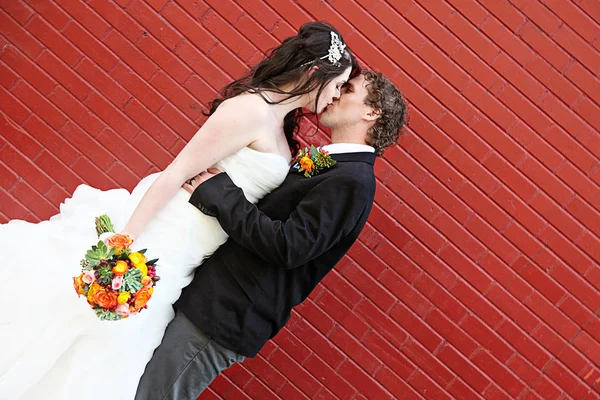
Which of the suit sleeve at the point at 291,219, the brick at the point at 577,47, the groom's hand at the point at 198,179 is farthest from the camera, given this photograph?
the brick at the point at 577,47

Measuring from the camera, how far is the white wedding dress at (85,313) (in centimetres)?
213

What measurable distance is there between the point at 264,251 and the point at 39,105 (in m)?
1.79

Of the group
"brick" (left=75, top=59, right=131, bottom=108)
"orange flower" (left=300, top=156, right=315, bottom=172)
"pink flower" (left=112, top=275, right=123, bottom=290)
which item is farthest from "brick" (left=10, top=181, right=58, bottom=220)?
"orange flower" (left=300, top=156, right=315, bottom=172)

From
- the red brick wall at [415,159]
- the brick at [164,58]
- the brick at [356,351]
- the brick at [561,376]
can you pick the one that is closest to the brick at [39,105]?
the red brick wall at [415,159]

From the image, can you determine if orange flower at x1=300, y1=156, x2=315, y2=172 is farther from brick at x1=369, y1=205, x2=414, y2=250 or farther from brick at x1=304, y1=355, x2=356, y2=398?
brick at x1=304, y1=355, x2=356, y2=398

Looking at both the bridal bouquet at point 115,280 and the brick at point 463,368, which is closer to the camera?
the bridal bouquet at point 115,280

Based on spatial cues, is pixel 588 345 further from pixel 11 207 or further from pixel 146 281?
pixel 11 207

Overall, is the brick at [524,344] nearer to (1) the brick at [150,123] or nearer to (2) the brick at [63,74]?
(1) the brick at [150,123]

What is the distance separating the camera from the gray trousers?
7.18 ft

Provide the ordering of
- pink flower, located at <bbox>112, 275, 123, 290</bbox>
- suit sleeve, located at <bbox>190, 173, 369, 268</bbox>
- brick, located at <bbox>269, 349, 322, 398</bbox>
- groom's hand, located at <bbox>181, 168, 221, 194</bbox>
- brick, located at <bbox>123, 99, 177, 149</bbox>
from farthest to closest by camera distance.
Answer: brick, located at <bbox>269, 349, 322, 398</bbox>, brick, located at <bbox>123, 99, 177, 149</bbox>, groom's hand, located at <bbox>181, 168, 221, 194</bbox>, suit sleeve, located at <bbox>190, 173, 369, 268</bbox>, pink flower, located at <bbox>112, 275, 123, 290</bbox>

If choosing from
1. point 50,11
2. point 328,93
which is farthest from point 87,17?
point 328,93

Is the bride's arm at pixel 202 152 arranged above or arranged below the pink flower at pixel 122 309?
above

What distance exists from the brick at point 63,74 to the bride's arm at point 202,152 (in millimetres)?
1249

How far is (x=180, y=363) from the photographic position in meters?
2.19
